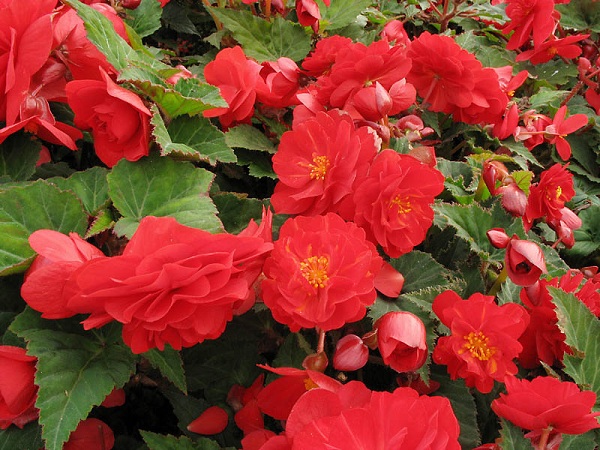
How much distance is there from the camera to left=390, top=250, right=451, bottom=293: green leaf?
0.63m

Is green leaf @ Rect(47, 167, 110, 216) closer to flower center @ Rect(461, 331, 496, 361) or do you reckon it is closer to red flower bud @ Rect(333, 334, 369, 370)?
red flower bud @ Rect(333, 334, 369, 370)

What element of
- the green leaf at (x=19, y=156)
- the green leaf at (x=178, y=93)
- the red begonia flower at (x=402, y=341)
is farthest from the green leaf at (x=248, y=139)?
the red begonia flower at (x=402, y=341)

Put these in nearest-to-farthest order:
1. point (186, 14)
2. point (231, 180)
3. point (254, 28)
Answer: point (231, 180) < point (254, 28) < point (186, 14)

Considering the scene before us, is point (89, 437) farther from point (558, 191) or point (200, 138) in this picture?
point (558, 191)

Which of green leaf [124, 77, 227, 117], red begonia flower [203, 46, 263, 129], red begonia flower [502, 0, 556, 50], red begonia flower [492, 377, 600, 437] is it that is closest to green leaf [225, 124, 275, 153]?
red begonia flower [203, 46, 263, 129]

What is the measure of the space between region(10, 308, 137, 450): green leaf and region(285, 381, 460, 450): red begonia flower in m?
0.20

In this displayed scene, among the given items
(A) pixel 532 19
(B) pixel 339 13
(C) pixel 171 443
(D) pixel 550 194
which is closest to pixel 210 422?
(C) pixel 171 443

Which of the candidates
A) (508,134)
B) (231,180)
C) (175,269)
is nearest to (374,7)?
(508,134)

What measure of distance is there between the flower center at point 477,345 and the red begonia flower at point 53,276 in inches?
14.7

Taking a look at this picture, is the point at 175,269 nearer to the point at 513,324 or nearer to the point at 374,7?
the point at 513,324

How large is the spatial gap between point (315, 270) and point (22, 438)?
1.15 feet

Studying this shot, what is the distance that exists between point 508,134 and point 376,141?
411 mm

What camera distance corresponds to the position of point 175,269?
41cm

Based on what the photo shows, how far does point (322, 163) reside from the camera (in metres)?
0.60
